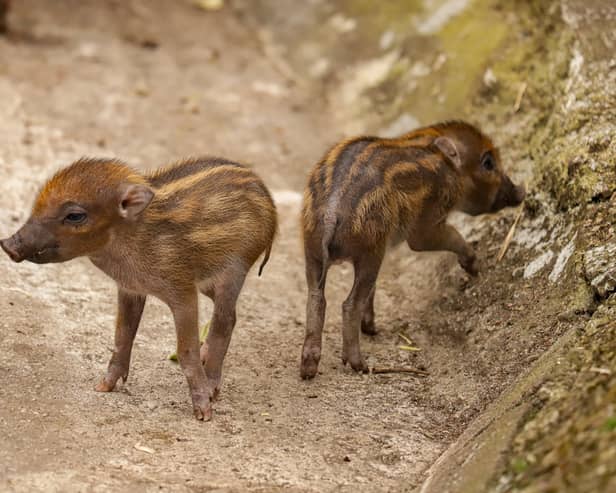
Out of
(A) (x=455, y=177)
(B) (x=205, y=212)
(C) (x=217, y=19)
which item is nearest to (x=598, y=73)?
(A) (x=455, y=177)

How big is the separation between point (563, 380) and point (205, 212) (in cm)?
221

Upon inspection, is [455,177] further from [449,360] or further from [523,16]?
[523,16]

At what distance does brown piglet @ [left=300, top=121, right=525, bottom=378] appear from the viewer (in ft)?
20.2

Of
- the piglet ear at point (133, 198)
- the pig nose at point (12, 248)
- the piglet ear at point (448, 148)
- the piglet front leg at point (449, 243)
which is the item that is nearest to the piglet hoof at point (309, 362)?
the piglet front leg at point (449, 243)

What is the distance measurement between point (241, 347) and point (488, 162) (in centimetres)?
225

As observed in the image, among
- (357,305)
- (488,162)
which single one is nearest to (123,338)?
(357,305)

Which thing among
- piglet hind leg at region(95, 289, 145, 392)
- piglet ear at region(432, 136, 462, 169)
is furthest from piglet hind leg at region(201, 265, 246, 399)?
piglet ear at region(432, 136, 462, 169)

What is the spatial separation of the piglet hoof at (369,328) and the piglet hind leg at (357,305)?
532 millimetres

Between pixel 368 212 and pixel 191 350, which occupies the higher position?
pixel 368 212

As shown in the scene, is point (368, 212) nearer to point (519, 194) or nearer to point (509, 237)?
point (509, 237)

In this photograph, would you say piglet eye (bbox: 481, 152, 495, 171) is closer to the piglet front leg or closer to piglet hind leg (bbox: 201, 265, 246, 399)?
the piglet front leg

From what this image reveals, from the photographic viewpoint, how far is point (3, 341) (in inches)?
234

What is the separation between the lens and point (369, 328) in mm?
6895

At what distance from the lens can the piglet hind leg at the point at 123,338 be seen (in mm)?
5770
